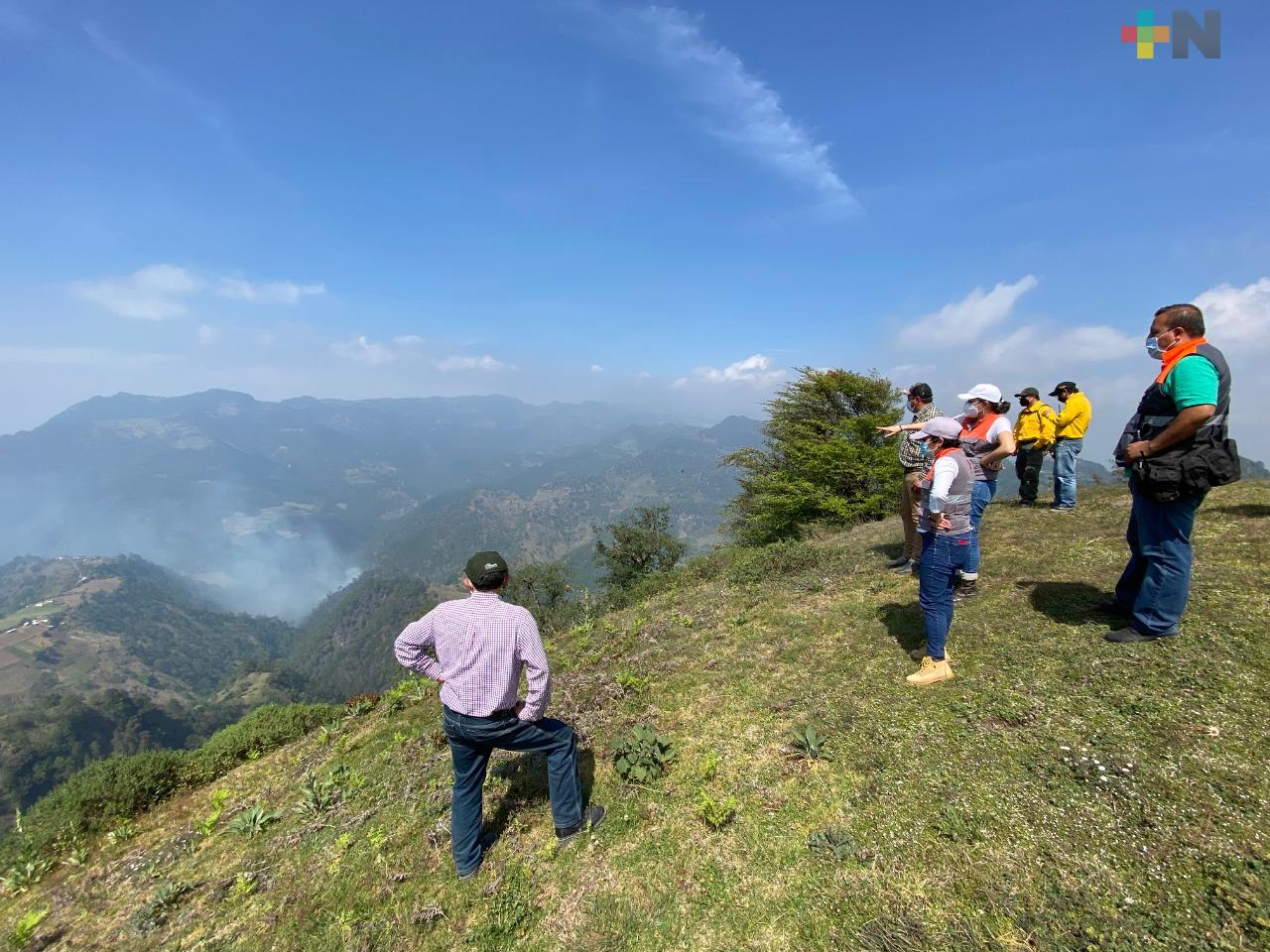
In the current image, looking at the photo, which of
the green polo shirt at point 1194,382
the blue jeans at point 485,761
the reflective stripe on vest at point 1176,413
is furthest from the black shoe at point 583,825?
the green polo shirt at point 1194,382

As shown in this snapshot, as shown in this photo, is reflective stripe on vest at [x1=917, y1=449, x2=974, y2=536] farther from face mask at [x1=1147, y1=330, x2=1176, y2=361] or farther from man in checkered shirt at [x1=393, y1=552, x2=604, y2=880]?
man in checkered shirt at [x1=393, y1=552, x2=604, y2=880]

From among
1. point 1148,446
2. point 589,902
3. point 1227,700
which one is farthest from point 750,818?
point 1148,446

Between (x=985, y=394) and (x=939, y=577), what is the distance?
354cm

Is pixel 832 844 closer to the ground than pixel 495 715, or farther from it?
closer to the ground

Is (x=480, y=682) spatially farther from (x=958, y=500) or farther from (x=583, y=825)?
(x=958, y=500)

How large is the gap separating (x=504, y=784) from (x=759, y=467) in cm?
2441

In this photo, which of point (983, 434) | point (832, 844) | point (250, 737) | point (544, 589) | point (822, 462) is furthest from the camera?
point (544, 589)

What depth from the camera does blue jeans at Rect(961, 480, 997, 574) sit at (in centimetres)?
541

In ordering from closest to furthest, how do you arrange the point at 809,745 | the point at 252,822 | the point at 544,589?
the point at 809,745 → the point at 252,822 → the point at 544,589

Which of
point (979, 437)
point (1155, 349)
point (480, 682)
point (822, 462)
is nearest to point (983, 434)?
point (979, 437)

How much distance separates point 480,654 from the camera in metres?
3.76

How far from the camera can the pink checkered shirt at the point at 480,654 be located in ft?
12.4

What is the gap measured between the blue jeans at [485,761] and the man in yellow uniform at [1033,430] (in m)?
9.88

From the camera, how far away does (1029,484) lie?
35.0 ft
